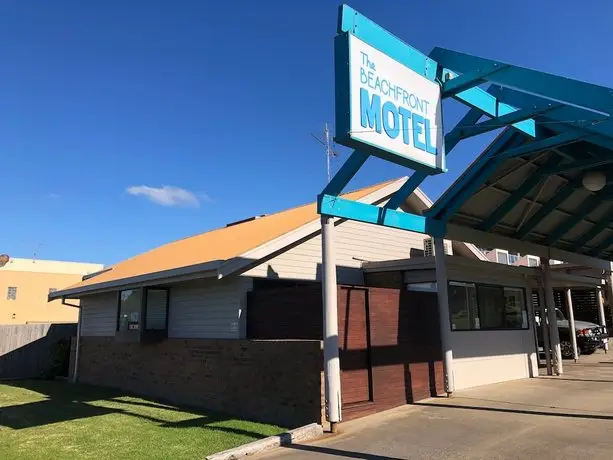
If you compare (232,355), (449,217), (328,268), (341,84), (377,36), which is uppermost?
(377,36)

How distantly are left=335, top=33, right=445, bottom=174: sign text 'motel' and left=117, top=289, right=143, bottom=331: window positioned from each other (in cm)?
864

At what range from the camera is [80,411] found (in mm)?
11320

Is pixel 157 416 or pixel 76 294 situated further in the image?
pixel 76 294

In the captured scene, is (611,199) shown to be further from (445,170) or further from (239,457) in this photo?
(239,457)

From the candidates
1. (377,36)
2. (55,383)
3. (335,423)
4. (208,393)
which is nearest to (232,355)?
(208,393)

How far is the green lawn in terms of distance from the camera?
7.40 m

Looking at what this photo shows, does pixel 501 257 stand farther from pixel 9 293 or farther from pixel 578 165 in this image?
pixel 9 293

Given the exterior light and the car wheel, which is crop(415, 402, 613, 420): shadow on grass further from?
the car wheel

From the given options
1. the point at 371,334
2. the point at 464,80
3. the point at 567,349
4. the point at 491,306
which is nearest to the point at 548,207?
the point at 491,306

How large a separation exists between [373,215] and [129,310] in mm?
8113

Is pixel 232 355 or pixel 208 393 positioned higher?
pixel 232 355

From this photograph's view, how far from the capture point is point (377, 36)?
7398 millimetres

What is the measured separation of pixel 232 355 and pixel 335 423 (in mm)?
→ 3296

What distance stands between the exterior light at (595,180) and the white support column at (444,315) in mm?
3176
